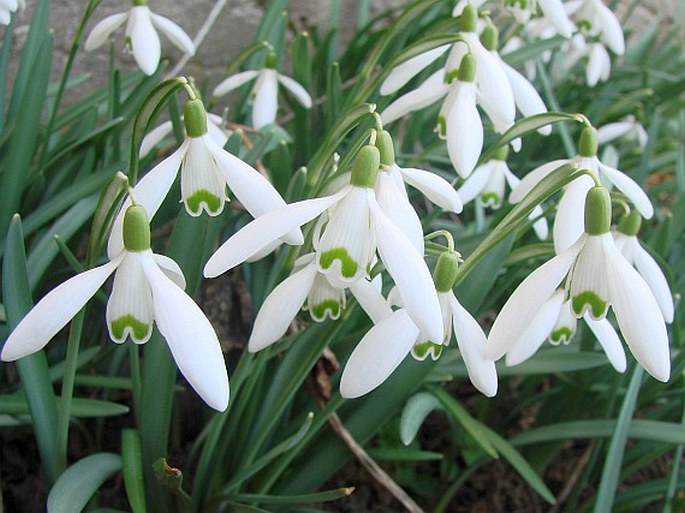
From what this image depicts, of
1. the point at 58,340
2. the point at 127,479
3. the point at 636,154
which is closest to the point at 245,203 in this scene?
the point at 127,479

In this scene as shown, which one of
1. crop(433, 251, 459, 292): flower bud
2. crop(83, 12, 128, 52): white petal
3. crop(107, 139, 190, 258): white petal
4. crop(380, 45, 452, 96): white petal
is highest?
crop(83, 12, 128, 52): white petal

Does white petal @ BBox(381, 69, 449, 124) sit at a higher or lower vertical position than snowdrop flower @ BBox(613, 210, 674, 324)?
higher

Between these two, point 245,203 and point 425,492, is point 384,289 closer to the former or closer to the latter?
point 425,492

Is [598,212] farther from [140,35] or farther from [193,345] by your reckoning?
[140,35]

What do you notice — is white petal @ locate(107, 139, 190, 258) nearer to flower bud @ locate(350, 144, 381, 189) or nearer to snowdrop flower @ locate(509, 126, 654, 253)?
flower bud @ locate(350, 144, 381, 189)

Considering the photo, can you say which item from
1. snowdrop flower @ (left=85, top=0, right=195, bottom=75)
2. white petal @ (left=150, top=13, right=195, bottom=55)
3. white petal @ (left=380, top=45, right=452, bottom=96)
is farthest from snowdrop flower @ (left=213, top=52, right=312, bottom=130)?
white petal @ (left=380, top=45, right=452, bottom=96)

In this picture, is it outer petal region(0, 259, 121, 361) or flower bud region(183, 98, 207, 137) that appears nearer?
outer petal region(0, 259, 121, 361)

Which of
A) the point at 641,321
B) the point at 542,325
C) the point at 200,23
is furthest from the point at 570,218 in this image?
the point at 200,23
